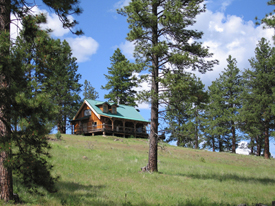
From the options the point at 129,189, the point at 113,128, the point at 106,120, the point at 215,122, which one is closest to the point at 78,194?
the point at 129,189

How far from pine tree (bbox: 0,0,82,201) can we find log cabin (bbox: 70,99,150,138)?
30927 millimetres

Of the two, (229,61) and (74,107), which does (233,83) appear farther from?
(74,107)

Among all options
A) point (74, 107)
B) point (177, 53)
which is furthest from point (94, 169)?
point (74, 107)

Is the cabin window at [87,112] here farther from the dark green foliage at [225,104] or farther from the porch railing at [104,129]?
the dark green foliage at [225,104]

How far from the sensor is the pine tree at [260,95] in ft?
113

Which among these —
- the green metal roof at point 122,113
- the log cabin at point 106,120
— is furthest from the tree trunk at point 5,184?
the green metal roof at point 122,113

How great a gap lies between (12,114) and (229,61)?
45.7 m

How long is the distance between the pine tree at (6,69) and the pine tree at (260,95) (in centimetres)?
3241

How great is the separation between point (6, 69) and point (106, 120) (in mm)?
33929

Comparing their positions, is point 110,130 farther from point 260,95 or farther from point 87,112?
point 260,95

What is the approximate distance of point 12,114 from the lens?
6211 millimetres

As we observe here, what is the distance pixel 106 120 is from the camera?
131 ft

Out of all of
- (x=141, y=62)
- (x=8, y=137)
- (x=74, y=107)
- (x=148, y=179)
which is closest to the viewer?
(x=8, y=137)

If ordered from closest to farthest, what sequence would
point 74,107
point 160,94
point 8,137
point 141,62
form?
point 8,137 < point 160,94 < point 141,62 < point 74,107
